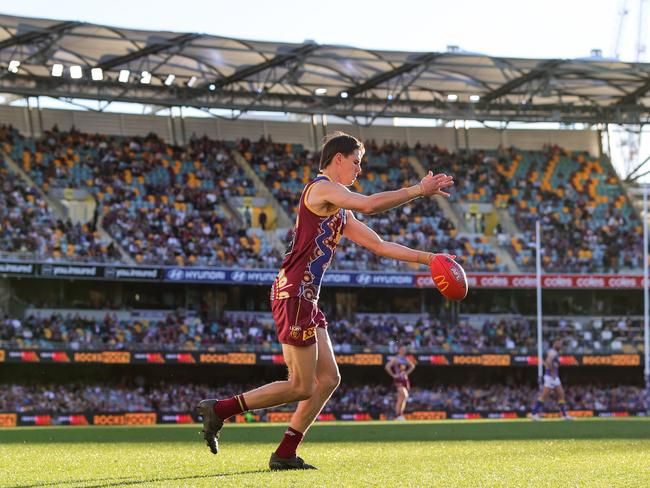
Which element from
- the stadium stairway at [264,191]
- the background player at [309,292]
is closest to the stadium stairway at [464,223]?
the stadium stairway at [264,191]

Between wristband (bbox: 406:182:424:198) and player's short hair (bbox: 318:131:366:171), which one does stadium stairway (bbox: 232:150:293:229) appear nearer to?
player's short hair (bbox: 318:131:366:171)

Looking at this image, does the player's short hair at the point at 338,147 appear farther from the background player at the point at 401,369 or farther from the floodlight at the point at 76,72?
the floodlight at the point at 76,72

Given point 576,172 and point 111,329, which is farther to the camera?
point 576,172

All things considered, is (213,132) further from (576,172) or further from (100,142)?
(576,172)

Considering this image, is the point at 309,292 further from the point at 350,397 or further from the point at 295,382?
the point at 350,397

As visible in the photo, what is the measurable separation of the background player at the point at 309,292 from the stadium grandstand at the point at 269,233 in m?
27.8

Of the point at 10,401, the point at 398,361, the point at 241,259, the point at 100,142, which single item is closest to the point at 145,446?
the point at 398,361

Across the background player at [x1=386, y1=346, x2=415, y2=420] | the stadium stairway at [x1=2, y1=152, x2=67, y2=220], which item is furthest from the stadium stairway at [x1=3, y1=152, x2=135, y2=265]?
the background player at [x1=386, y1=346, x2=415, y2=420]

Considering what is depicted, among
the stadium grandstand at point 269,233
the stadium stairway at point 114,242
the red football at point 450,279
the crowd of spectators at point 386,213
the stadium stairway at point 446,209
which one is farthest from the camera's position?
the stadium stairway at point 446,209

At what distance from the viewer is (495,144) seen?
58.5m

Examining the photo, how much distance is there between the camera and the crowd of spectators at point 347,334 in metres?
41.7

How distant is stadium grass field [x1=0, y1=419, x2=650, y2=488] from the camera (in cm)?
877

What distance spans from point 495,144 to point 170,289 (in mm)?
20137

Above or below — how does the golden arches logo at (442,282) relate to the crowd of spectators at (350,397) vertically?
above
